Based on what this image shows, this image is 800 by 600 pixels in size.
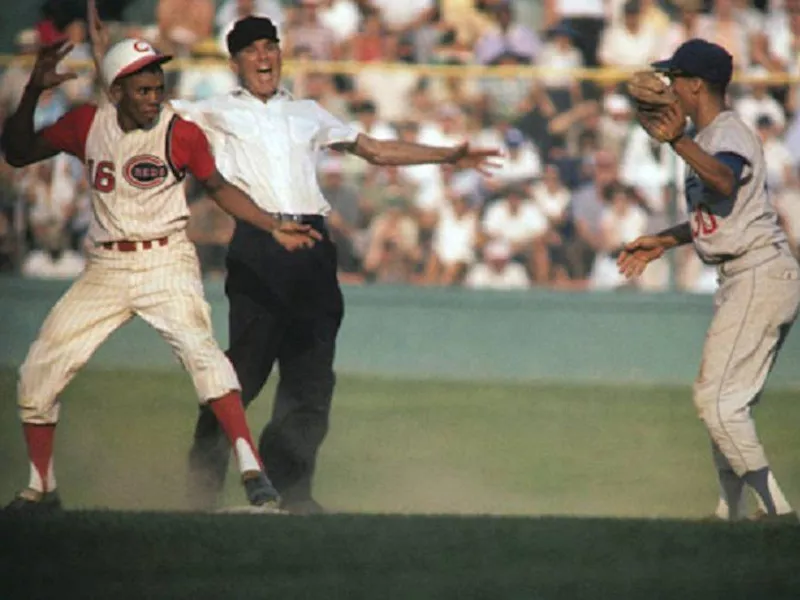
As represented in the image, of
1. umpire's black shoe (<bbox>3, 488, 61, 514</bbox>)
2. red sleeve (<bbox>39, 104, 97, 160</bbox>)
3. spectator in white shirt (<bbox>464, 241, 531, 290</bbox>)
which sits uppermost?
red sleeve (<bbox>39, 104, 97, 160</bbox>)

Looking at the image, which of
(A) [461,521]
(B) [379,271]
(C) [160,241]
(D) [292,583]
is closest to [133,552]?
(D) [292,583]

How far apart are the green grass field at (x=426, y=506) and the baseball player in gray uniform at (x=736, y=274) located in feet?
1.56

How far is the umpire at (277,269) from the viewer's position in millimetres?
9695

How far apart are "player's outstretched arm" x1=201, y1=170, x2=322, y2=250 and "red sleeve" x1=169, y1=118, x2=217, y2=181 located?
5cm

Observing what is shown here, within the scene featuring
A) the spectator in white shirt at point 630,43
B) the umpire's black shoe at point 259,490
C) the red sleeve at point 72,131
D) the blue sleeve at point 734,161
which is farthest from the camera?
the spectator in white shirt at point 630,43

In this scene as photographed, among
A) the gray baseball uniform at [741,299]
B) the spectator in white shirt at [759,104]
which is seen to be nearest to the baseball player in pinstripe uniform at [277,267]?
the gray baseball uniform at [741,299]

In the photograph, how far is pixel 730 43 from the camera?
680 inches

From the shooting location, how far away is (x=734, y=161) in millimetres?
8492

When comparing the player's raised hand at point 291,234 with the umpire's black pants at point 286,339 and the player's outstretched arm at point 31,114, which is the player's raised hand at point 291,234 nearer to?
the umpire's black pants at point 286,339

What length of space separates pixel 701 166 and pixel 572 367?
812 cm

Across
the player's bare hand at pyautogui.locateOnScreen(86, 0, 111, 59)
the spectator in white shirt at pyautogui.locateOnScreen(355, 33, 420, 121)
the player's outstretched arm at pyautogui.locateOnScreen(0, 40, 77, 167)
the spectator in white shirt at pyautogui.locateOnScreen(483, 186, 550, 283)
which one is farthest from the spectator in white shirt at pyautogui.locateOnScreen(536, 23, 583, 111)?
the player's outstretched arm at pyautogui.locateOnScreen(0, 40, 77, 167)

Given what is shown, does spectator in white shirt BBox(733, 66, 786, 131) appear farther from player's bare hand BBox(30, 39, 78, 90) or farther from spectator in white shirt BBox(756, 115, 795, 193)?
player's bare hand BBox(30, 39, 78, 90)

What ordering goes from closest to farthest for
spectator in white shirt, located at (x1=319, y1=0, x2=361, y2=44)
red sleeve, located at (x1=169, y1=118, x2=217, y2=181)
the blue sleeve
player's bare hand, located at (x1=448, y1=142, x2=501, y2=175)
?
the blue sleeve < red sleeve, located at (x1=169, y1=118, x2=217, y2=181) < player's bare hand, located at (x1=448, y1=142, x2=501, y2=175) < spectator in white shirt, located at (x1=319, y1=0, x2=361, y2=44)

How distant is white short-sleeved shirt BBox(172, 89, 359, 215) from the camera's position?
970cm
